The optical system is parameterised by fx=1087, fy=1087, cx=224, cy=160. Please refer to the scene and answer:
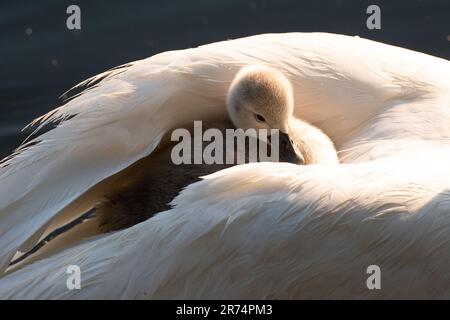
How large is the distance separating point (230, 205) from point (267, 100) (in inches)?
22.2

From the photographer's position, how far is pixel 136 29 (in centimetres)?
544

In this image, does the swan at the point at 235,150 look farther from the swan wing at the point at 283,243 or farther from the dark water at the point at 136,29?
the dark water at the point at 136,29

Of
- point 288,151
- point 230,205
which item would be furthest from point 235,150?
point 230,205

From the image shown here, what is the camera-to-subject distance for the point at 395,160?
267 cm

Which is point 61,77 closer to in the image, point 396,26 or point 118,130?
point 396,26

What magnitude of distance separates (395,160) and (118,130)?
697 mm

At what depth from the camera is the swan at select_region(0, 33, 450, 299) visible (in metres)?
2.47

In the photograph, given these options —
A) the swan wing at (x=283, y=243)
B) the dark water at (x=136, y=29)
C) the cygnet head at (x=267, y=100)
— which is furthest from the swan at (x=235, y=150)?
the dark water at (x=136, y=29)

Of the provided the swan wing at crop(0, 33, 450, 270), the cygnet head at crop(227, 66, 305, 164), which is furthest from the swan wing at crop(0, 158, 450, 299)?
the cygnet head at crop(227, 66, 305, 164)

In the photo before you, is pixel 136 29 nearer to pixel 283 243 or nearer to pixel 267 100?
pixel 267 100

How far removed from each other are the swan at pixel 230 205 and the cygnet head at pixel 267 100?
0.06 m

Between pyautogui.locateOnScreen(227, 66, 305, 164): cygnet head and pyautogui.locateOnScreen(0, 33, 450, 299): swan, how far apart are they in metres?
0.06

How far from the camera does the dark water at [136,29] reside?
5.25 m
